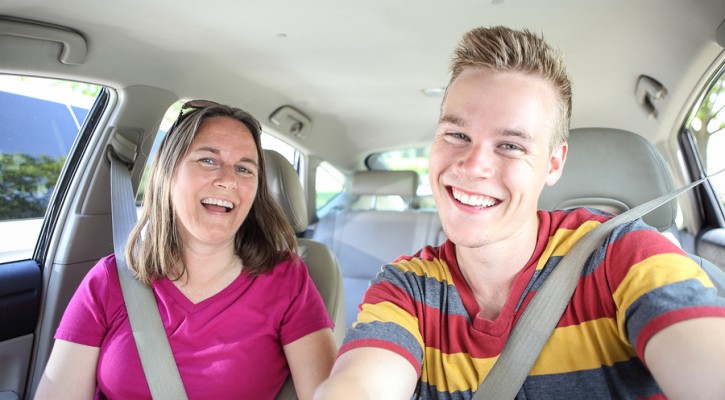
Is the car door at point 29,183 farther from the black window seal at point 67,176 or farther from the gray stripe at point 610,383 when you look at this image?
the gray stripe at point 610,383

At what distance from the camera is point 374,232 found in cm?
408

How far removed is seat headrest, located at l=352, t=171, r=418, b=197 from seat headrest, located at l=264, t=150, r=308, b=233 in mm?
1805

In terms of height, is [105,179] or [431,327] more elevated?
[105,179]

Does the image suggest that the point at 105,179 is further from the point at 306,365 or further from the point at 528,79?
the point at 528,79

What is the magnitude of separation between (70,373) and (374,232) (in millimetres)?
2747

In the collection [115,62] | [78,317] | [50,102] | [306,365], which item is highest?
[115,62]

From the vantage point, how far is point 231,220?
1.71 metres

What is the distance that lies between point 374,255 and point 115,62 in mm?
2401

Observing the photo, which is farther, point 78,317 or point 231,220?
point 231,220

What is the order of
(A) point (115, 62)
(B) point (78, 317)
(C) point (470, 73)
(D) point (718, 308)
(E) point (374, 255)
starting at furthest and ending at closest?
(E) point (374, 255)
(A) point (115, 62)
(B) point (78, 317)
(C) point (470, 73)
(D) point (718, 308)

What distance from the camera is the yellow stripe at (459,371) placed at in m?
1.12

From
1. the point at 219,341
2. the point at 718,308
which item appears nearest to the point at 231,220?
the point at 219,341

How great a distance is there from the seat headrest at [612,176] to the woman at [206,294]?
1026 millimetres

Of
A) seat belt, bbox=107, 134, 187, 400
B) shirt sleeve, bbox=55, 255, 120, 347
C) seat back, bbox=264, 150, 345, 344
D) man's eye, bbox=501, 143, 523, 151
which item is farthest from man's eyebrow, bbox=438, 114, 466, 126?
shirt sleeve, bbox=55, 255, 120, 347
